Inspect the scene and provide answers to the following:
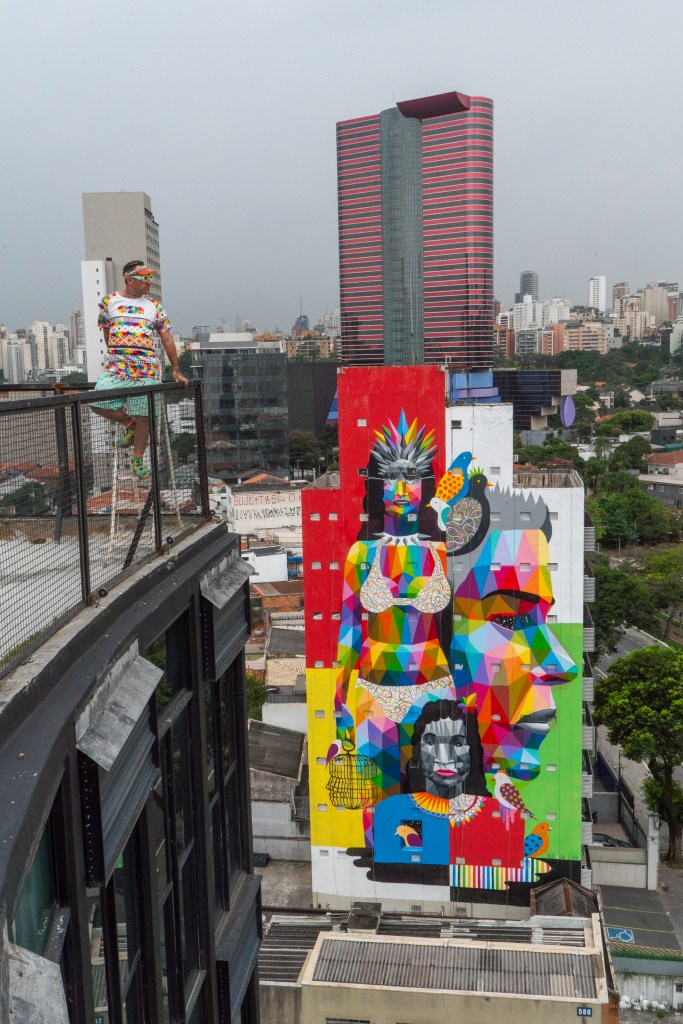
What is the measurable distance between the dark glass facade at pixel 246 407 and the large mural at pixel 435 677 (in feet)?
104

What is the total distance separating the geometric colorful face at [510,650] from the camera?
38.9 feet

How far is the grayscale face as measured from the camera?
40.4 ft

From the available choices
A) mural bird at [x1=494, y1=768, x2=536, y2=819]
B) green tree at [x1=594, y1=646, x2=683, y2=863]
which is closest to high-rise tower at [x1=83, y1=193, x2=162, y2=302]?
green tree at [x1=594, y1=646, x2=683, y2=863]

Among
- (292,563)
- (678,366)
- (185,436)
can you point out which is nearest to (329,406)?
(292,563)

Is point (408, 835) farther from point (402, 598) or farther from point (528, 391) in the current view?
point (528, 391)

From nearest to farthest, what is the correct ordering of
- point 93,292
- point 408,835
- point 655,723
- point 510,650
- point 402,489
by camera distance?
point 402,489 < point 510,650 < point 408,835 < point 655,723 < point 93,292

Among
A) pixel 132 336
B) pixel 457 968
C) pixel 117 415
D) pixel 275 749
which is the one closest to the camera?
pixel 117 415

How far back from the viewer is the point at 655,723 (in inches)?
573

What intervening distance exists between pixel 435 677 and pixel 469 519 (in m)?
2.04

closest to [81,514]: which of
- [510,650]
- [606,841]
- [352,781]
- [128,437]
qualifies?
[128,437]

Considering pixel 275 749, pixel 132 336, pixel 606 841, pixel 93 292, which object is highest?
pixel 93 292

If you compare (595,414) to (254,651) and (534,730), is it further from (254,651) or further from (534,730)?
(534,730)

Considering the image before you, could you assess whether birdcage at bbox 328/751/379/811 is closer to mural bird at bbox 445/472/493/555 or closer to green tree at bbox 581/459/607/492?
mural bird at bbox 445/472/493/555

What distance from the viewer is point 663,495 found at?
40562 millimetres
